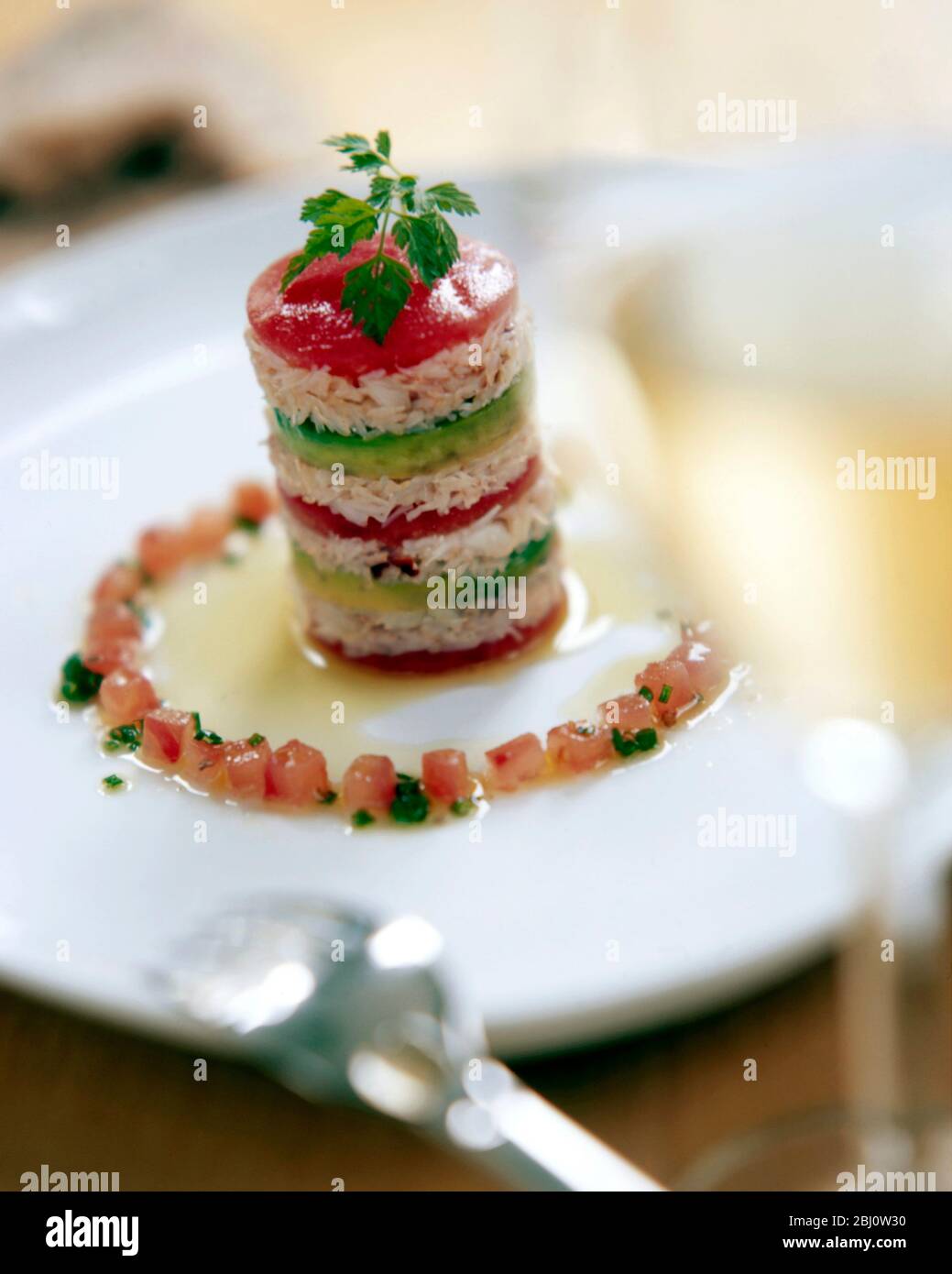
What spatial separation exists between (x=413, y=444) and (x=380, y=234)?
1.41ft

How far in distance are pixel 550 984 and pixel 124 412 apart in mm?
2325

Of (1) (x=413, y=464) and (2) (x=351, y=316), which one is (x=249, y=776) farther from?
(2) (x=351, y=316)

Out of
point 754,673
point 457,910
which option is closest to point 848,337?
point 754,673

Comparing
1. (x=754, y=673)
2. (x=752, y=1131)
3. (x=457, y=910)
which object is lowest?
(x=752, y=1131)

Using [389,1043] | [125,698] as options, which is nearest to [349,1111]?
[389,1043]

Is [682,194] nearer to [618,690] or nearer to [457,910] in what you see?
[618,690]

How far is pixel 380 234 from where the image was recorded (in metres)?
2.90

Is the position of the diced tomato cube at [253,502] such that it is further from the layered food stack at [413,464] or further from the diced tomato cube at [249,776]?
the diced tomato cube at [249,776]

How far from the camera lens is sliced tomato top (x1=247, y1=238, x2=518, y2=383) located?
9.07 feet

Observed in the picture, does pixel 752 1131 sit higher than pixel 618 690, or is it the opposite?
Result: pixel 618 690

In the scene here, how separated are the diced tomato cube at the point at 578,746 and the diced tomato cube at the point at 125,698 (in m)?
0.86

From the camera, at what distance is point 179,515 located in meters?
3.63

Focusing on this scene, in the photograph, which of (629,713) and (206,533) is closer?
(629,713)

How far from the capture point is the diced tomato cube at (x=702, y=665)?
9.49 feet
